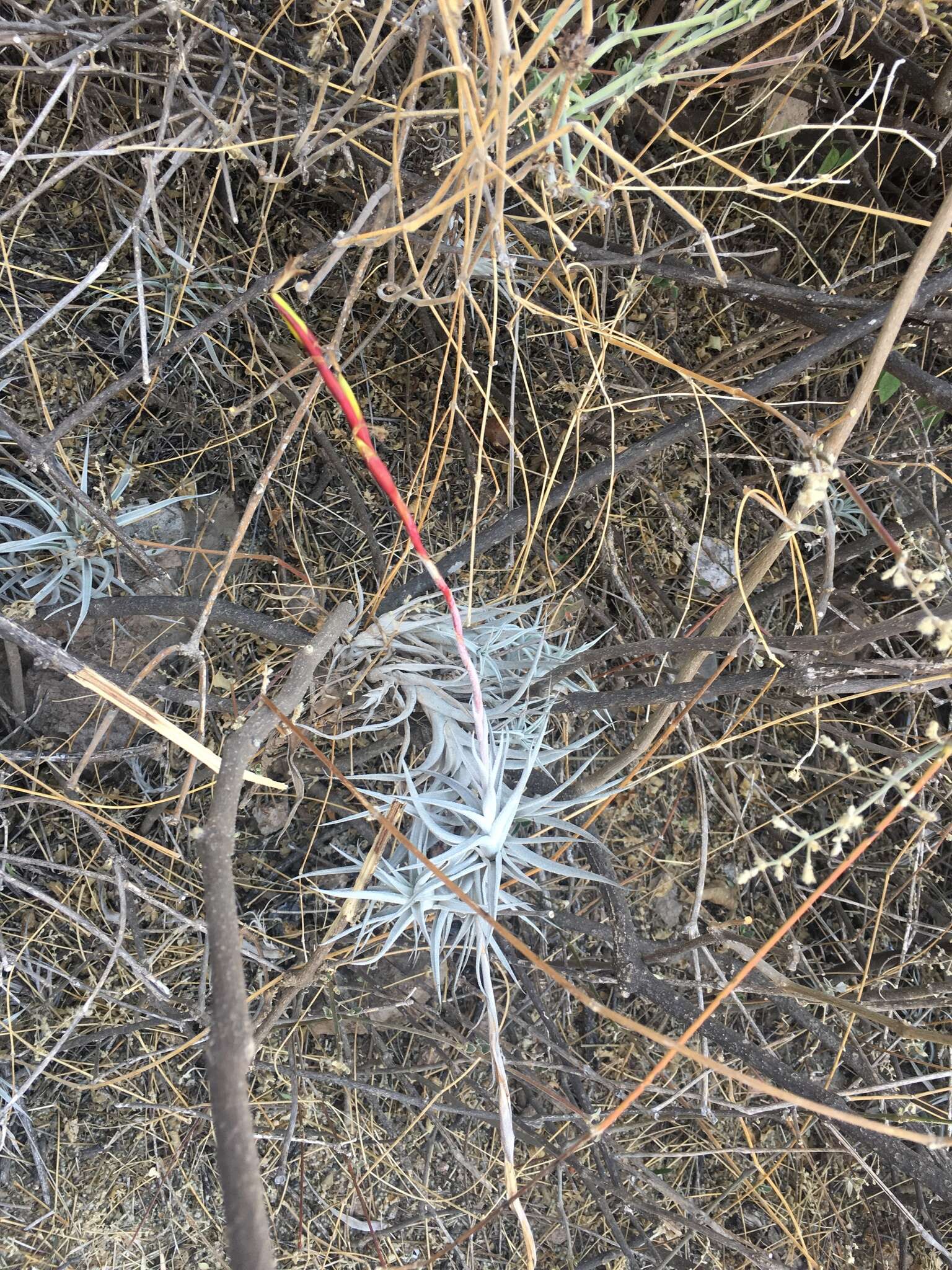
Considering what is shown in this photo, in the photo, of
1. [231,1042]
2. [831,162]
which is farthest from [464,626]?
[831,162]

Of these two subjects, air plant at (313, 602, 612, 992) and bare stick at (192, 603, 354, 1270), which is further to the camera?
air plant at (313, 602, 612, 992)

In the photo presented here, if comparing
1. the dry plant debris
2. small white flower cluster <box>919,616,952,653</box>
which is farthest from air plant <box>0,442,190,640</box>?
small white flower cluster <box>919,616,952,653</box>

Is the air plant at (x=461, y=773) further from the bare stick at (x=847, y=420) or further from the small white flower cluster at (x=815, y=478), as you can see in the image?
the small white flower cluster at (x=815, y=478)

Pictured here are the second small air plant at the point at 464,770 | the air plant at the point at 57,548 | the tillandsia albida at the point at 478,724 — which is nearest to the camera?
the tillandsia albida at the point at 478,724

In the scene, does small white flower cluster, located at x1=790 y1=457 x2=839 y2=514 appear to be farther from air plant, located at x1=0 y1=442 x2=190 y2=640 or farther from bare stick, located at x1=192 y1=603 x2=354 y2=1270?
air plant, located at x1=0 y1=442 x2=190 y2=640

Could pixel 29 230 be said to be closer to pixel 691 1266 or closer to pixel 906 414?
pixel 906 414

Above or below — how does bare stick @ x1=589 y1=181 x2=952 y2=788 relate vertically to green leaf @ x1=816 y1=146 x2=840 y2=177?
below

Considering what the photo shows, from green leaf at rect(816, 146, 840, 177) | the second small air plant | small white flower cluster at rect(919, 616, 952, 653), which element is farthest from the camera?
green leaf at rect(816, 146, 840, 177)

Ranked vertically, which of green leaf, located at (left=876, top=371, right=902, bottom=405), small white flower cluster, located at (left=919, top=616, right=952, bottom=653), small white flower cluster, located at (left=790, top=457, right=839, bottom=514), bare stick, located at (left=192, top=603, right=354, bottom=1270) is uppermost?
small white flower cluster, located at (left=790, top=457, right=839, bottom=514)

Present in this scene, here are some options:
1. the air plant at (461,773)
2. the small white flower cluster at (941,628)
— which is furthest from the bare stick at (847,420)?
the air plant at (461,773)
